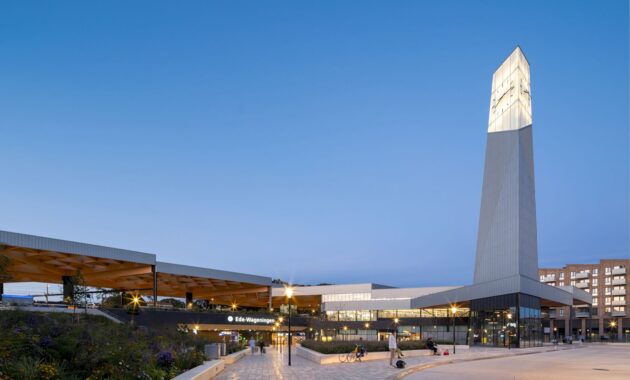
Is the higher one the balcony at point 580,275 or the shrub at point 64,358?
the shrub at point 64,358

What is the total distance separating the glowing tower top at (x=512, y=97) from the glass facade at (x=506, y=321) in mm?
20378

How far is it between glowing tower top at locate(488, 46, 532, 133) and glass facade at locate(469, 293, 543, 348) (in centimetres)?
2038

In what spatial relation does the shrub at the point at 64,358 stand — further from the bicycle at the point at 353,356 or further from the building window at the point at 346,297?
the building window at the point at 346,297

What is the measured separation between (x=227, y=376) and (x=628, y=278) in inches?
5124

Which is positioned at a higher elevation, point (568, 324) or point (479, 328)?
point (479, 328)

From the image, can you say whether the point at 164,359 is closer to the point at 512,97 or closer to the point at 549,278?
the point at 512,97

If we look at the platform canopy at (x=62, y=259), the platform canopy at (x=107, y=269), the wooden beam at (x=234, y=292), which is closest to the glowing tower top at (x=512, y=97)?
the platform canopy at (x=107, y=269)

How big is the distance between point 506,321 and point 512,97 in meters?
26.8

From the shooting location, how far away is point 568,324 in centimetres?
13312

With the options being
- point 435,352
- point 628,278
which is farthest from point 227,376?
point 628,278

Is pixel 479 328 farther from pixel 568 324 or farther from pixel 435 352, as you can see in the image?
pixel 568 324

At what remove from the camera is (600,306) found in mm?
132500

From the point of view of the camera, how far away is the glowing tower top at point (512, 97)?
6700 centimetres

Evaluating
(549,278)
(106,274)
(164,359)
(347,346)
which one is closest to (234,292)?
(106,274)
